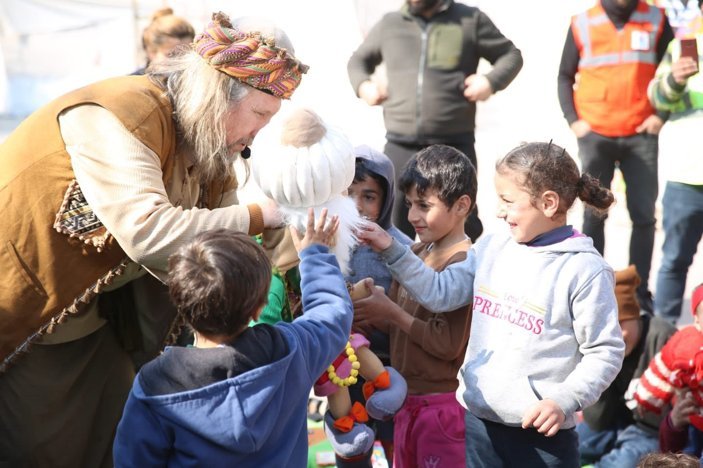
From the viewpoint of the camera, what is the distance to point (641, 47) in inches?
208

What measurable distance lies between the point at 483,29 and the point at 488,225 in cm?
251

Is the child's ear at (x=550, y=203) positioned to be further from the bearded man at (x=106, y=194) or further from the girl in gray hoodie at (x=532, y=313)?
the bearded man at (x=106, y=194)

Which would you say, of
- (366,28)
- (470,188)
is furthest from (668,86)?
(366,28)

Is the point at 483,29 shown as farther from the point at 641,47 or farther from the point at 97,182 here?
the point at 97,182

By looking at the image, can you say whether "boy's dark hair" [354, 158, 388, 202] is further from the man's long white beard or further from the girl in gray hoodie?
the man's long white beard

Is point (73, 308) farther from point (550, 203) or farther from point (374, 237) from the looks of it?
point (550, 203)

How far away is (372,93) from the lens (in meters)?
5.35

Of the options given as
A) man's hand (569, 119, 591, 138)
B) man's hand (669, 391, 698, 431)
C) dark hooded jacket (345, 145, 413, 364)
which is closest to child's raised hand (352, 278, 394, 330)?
dark hooded jacket (345, 145, 413, 364)

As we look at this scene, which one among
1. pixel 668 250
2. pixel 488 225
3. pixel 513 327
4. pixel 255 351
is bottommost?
pixel 488 225

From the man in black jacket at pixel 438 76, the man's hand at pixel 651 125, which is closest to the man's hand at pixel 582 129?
the man's hand at pixel 651 125

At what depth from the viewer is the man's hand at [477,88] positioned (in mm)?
5125

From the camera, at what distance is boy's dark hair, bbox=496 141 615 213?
249cm

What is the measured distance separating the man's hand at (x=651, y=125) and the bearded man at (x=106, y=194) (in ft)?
10.9

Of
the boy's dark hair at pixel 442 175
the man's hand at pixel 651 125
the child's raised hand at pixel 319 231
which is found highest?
the child's raised hand at pixel 319 231
